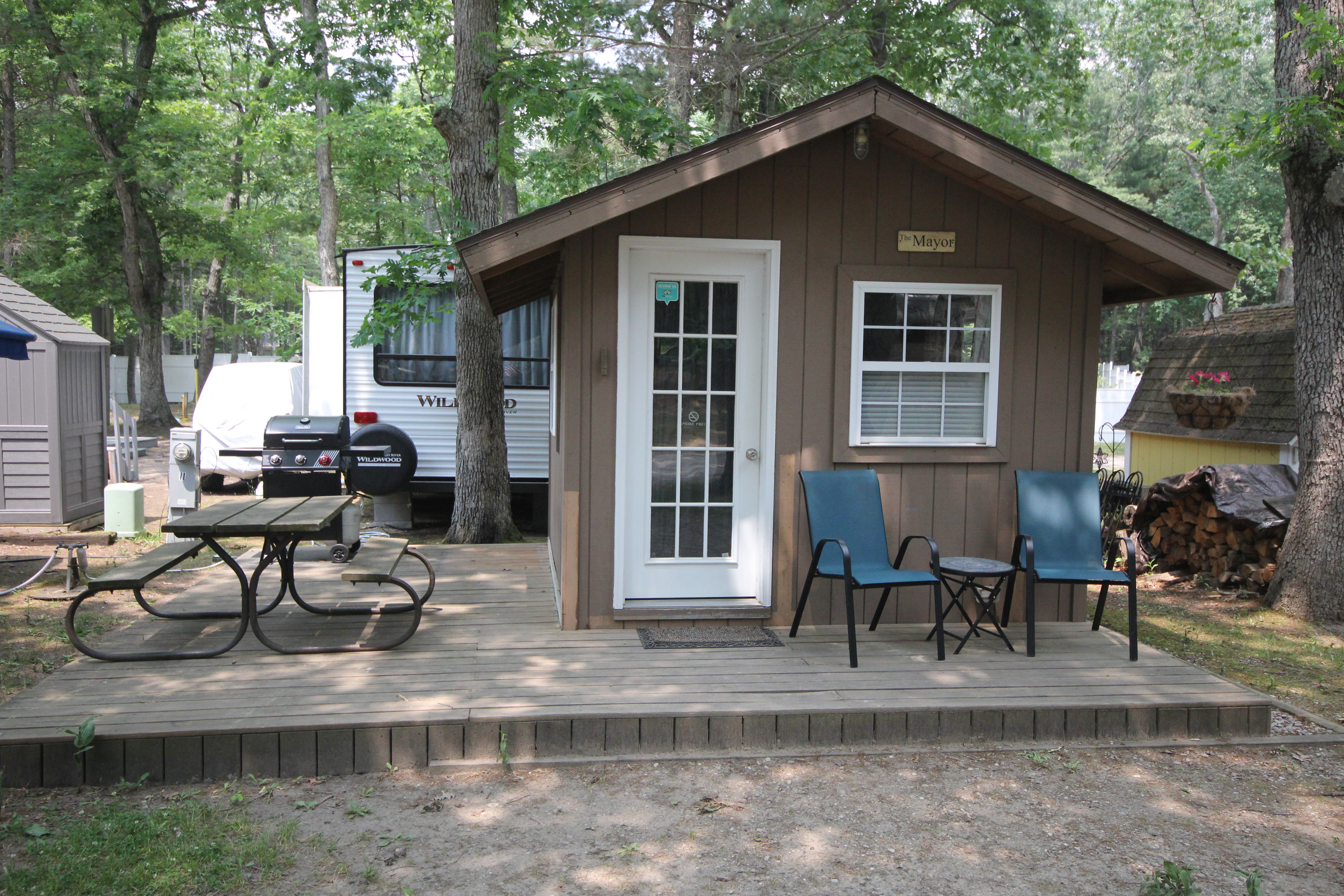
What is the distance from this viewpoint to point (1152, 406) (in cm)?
1083

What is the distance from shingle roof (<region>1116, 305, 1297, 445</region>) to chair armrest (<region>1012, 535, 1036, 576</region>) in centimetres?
403

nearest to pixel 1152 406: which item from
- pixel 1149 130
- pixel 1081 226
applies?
pixel 1081 226

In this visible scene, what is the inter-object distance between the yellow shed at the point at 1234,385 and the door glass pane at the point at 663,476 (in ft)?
18.0

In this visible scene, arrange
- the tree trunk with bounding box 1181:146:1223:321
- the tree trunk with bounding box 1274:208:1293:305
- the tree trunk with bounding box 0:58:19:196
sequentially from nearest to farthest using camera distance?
the tree trunk with bounding box 1274:208:1293:305 < the tree trunk with bounding box 0:58:19:196 < the tree trunk with bounding box 1181:146:1223:321

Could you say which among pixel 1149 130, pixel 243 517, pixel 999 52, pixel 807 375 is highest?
pixel 1149 130

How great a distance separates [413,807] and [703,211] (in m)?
3.13

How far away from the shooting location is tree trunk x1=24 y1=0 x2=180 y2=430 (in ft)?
52.5

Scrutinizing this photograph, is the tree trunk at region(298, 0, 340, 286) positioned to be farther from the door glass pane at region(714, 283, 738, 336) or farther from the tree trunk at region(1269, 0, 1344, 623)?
the tree trunk at region(1269, 0, 1344, 623)

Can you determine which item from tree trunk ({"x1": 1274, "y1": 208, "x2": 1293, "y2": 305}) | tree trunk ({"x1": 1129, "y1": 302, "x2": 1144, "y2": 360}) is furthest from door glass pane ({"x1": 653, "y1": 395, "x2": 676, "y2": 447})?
tree trunk ({"x1": 1129, "y1": 302, "x2": 1144, "y2": 360})

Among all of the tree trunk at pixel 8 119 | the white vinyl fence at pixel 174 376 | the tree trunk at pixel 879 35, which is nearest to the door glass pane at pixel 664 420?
the tree trunk at pixel 879 35

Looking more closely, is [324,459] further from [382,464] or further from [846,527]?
[846,527]

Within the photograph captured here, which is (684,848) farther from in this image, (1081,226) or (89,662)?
(1081,226)

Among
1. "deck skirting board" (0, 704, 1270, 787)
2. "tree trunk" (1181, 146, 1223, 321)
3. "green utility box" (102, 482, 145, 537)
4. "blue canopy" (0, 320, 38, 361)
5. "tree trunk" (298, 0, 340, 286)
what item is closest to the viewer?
"deck skirting board" (0, 704, 1270, 787)

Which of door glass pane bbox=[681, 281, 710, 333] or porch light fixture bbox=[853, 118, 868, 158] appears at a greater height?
porch light fixture bbox=[853, 118, 868, 158]
